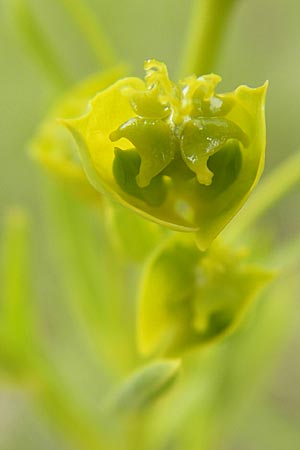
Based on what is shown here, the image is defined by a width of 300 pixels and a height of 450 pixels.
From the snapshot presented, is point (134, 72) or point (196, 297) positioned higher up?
point (196, 297)

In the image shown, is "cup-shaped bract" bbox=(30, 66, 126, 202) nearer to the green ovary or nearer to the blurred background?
the green ovary

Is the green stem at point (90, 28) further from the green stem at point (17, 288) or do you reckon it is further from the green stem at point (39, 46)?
the green stem at point (17, 288)

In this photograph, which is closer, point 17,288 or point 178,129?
point 178,129

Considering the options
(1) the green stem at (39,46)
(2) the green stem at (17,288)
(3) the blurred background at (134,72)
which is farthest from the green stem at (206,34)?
(3) the blurred background at (134,72)

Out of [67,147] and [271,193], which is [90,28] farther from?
[271,193]

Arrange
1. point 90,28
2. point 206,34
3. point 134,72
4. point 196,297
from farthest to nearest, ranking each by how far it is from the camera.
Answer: point 134,72 → point 90,28 → point 206,34 → point 196,297

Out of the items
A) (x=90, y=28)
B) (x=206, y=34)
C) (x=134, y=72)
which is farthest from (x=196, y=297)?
(x=134, y=72)

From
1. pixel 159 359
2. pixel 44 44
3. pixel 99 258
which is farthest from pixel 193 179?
pixel 99 258
